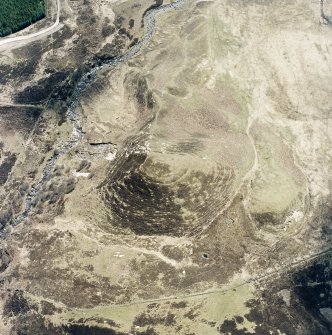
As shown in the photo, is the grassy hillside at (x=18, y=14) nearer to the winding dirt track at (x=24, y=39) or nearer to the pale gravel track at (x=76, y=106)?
the winding dirt track at (x=24, y=39)

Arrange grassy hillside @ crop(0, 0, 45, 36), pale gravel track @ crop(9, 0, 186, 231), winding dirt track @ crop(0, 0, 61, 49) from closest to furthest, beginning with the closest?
1. pale gravel track @ crop(9, 0, 186, 231)
2. winding dirt track @ crop(0, 0, 61, 49)
3. grassy hillside @ crop(0, 0, 45, 36)

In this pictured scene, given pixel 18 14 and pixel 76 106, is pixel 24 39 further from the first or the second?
pixel 76 106

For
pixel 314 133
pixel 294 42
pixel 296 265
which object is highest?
pixel 294 42

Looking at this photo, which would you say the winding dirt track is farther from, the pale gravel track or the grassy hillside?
the pale gravel track

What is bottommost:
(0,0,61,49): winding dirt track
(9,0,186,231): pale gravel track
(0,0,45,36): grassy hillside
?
(9,0,186,231): pale gravel track

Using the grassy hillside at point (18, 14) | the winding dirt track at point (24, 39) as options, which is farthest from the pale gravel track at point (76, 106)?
the grassy hillside at point (18, 14)

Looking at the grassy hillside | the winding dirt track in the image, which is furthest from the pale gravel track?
the grassy hillside

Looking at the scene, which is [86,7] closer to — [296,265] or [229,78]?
[229,78]

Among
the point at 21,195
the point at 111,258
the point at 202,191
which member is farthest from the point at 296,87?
the point at 21,195
